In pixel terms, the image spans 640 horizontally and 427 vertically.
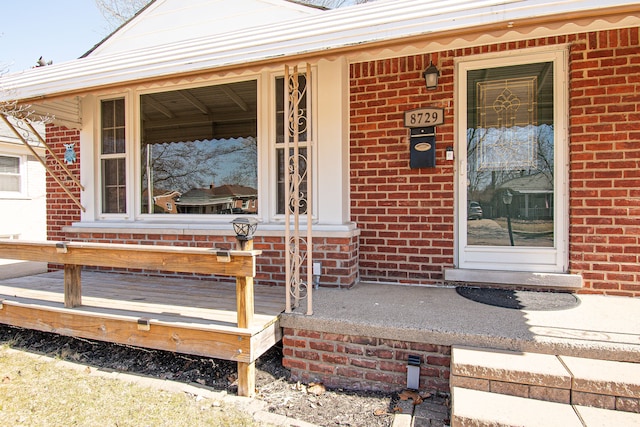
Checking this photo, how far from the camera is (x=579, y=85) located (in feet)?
11.1

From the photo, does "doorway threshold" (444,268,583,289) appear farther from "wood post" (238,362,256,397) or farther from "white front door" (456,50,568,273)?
"wood post" (238,362,256,397)

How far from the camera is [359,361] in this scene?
2.75 m

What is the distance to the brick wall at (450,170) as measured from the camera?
3291mm

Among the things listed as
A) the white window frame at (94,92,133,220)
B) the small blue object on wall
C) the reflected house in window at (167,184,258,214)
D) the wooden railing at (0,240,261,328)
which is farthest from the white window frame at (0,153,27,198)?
the reflected house in window at (167,184,258,214)

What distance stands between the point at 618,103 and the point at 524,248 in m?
1.54

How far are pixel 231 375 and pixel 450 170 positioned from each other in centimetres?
284

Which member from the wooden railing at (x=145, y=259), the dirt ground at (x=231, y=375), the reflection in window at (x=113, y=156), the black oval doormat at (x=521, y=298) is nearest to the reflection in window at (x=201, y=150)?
the reflection in window at (x=113, y=156)

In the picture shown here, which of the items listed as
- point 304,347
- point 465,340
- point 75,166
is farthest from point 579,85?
point 75,166

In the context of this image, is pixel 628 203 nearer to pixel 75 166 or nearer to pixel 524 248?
pixel 524 248

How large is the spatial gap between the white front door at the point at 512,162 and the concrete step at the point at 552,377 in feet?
4.87

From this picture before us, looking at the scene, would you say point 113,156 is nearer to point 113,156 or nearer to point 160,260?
point 113,156

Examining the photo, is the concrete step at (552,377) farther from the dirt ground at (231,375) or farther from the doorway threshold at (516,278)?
the doorway threshold at (516,278)

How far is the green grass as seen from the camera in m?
2.28

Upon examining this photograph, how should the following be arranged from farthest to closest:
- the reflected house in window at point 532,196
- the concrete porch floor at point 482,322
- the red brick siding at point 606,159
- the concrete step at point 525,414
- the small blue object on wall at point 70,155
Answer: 1. the small blue object on wall at point 70,155
2. the reflected house in window at point 532,196
3. the red brick siding at point 606,159
4. the concrete porch floor at point 482,322
5. the concrete step at point 525,414
